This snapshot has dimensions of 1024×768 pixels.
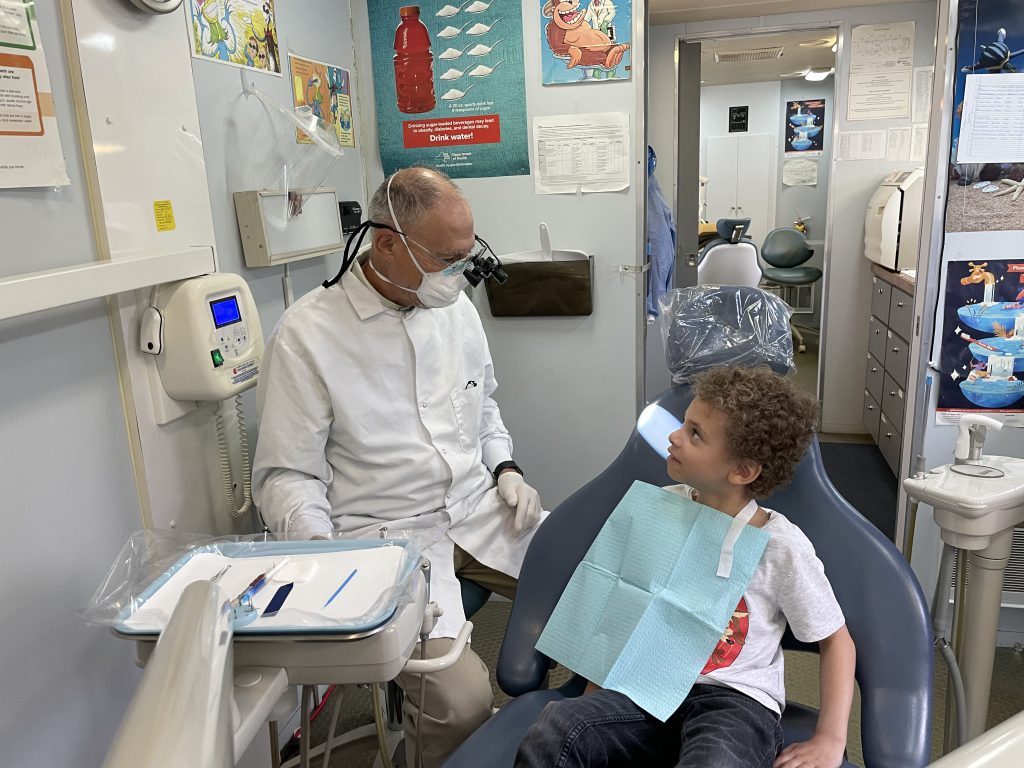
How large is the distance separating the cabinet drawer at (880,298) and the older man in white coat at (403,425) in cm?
252

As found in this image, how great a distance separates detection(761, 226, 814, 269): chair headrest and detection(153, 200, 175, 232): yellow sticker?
5568mm

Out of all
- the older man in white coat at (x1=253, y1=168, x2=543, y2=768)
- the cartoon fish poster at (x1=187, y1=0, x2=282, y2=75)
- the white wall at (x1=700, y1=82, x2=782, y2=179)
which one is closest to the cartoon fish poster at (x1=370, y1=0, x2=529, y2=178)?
the cartoon fish poster at (x1=187, y1=0, x2=282, y2=75)

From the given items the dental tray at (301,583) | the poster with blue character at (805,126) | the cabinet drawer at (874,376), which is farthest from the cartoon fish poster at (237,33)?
the poster with blue character at (805,126)

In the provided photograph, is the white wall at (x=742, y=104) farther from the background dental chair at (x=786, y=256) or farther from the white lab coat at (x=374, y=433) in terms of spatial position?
the white lab coat at (x=374, y=433)

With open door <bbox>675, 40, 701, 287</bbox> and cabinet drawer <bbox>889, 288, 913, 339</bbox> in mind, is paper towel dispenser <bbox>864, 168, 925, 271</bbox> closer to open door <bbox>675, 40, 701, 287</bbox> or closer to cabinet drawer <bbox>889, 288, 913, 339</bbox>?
cabinet drawer <bbox>889, 288, 913, 339</bbox>

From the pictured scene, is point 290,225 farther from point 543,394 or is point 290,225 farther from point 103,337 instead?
point 543,394

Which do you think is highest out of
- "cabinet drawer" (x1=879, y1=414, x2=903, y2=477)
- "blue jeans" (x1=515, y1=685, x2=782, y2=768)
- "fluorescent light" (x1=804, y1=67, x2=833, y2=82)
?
"fluorescent light" (x1=804, y1=67, x2=833, y2=82)

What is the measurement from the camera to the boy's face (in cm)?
134

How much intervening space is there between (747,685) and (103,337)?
1.26 metres

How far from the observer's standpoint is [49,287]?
113 centimetres

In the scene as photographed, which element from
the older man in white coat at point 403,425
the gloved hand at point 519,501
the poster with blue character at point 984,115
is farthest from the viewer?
the poster with blue character at point 984,115

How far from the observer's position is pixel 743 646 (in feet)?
4.30

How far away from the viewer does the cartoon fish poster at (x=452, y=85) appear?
2281 millimetres

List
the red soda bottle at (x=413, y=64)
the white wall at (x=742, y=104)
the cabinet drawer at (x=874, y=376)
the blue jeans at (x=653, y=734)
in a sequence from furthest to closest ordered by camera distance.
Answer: the white wall at (x=742, y=104) < the cabinet drawer at (x=874, y=376) < the red soda bottle at (x=413, y=64) < the blue jeans at (x=653, y=734)
